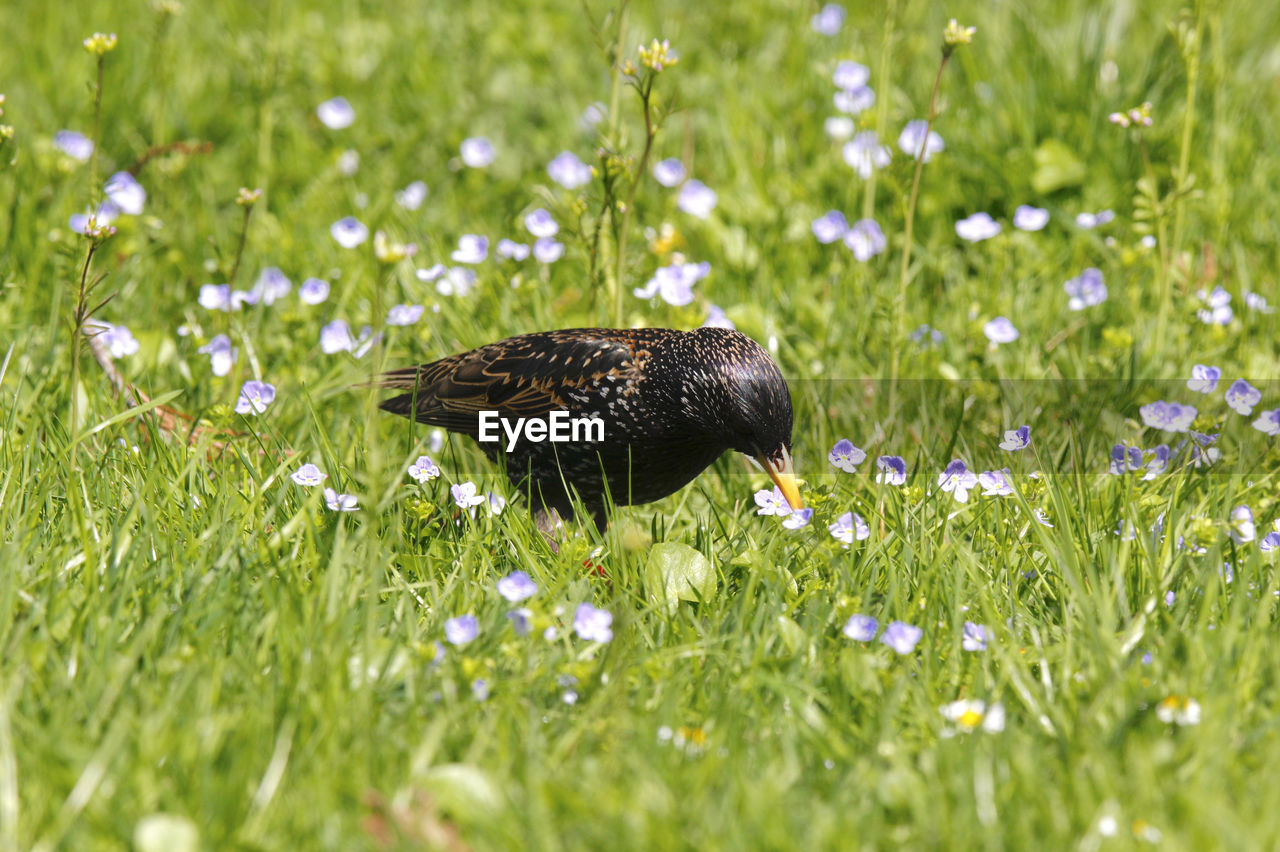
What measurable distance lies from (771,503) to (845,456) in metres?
0.38

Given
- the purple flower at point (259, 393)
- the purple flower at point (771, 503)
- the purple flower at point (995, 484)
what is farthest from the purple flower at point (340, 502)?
the purple flower at point (995, 484)

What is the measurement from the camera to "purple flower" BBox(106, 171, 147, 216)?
5.45 meters

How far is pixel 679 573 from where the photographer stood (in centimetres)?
345

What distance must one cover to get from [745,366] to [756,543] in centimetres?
54

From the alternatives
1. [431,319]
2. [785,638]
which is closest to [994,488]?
[785,638]

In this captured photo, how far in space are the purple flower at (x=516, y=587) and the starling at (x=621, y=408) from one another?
567mm

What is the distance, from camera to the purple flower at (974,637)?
3031 millimetres

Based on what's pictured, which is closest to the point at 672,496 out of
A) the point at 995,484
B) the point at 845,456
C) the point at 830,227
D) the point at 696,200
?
the point at 845,456

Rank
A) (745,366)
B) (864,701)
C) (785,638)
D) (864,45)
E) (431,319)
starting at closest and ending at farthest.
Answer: (864,701), (785,638), (745,366), (431,319), (864,45)

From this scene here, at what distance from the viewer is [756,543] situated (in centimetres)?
368

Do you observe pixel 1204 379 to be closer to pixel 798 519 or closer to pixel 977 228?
pixel 977 228

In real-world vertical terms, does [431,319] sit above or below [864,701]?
above

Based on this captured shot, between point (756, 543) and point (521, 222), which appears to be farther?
point (521, 222)

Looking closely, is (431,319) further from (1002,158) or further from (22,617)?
(1002,158)
